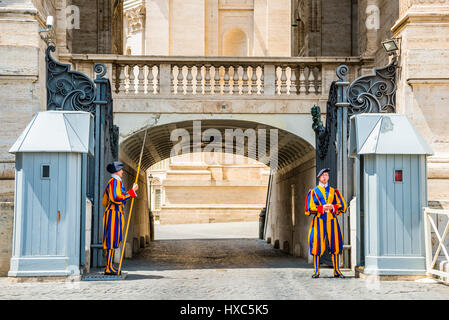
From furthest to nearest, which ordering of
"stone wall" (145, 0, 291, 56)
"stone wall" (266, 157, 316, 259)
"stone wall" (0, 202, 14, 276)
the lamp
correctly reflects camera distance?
"stone wall" (145, 0, 291, 56) < "stone wall" (266, 157, 316, 259) < the lamp < "stone wall" (0, 202, 14, 276)

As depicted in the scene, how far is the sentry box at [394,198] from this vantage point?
1076 cm

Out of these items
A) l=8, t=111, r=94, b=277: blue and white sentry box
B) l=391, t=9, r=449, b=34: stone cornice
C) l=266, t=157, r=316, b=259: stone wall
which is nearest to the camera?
l=8, t=111, r=94, b=277: blue and white sentry box

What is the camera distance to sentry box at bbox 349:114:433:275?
10.8 m

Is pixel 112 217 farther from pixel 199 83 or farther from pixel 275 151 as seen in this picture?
pixel 275 151

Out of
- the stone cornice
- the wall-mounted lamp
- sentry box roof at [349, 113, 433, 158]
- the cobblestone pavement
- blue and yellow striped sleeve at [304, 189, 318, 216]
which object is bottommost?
the cobblestone pavement

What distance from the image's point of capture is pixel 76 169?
35.9 feet

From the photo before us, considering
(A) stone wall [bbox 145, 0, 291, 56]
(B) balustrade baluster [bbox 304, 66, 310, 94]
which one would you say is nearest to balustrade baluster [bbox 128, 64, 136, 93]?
(B) balustrade baluster [bbox 304, 66, 310, 94]

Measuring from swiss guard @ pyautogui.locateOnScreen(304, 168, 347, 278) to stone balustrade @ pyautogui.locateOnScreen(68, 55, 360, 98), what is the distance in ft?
17.8

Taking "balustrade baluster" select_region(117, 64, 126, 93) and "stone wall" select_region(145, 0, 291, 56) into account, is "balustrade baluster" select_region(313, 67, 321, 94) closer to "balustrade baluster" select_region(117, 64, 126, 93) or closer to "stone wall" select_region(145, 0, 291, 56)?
"balustrade baluster" select_region(117, 64, 126, 93)

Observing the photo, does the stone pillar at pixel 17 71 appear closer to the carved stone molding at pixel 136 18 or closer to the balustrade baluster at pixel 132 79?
the balustrade baluster at pixel 132 79

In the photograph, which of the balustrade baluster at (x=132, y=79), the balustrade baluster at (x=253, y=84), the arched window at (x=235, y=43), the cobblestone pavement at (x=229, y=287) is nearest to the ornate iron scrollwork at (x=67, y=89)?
the cobblestone pavement at (x=229, y=287)

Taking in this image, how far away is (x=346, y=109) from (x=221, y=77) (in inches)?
170
